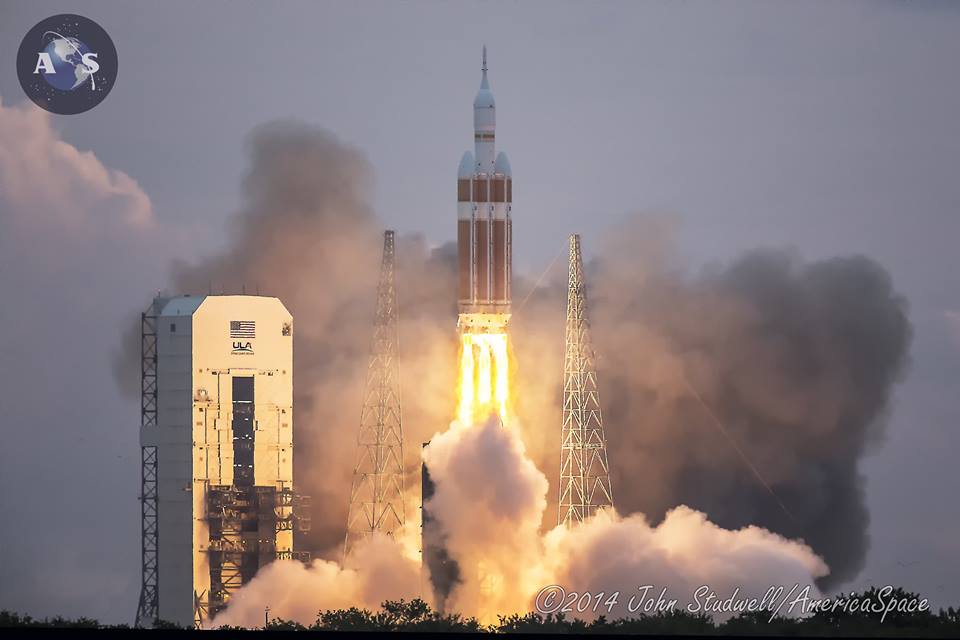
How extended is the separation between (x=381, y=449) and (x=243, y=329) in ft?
18.9

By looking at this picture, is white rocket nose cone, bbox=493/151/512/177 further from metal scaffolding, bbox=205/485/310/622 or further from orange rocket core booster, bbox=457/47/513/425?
metal scaffolding, bbox=205/485/310/622

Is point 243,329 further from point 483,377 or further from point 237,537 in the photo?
point 483,377

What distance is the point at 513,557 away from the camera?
222ft

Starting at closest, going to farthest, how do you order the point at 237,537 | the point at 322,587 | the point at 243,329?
the point at 322,587 → the point at 237,537 → the point at 243,329

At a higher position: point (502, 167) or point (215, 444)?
point (502, 167)

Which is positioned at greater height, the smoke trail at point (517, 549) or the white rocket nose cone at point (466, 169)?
the white rocket nose cone at point (466, 169)

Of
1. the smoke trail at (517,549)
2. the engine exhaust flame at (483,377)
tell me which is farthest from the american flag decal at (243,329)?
the smoke trail at (517,549)

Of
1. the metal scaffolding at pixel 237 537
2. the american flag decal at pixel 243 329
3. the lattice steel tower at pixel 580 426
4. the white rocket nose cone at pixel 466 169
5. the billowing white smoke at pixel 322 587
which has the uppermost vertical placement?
the white rocket nose cone at pixel 466 169

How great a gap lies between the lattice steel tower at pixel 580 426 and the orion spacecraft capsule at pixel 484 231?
499cm

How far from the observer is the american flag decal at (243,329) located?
2881 inches

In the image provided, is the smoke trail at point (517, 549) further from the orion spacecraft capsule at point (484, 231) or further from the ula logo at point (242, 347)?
the ula logo at point (242, 347)

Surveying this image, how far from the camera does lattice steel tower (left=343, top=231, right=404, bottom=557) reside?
7556 centimetres

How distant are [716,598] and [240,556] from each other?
14.4 metres

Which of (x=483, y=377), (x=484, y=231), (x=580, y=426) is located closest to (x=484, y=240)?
(x=484, y=231)
